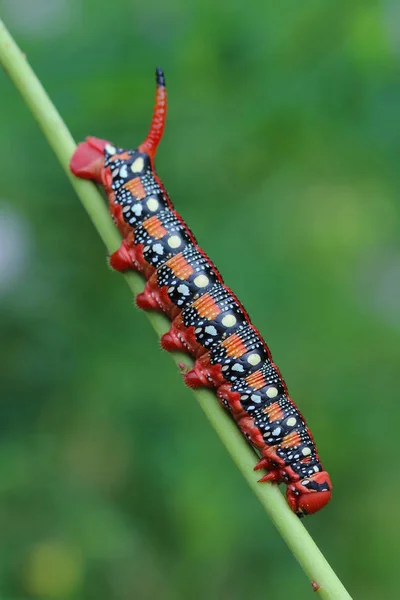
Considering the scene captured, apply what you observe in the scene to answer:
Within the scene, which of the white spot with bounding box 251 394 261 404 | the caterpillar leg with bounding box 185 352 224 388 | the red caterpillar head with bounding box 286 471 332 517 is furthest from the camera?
the white spot with bounding box 251 394 261 404

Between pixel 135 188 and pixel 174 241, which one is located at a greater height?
pixel 135 188

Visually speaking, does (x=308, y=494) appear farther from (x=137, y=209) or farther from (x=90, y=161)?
(x=90, y=161)

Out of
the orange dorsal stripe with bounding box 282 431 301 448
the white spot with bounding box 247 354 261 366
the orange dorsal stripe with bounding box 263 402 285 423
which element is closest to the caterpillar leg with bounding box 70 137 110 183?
the white spot with bounding box 247 354 261 366

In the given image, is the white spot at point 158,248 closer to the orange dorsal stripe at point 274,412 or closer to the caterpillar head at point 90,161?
the caterpillar head at point 90,161

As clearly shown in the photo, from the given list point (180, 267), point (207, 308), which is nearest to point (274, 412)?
point (207, 308)

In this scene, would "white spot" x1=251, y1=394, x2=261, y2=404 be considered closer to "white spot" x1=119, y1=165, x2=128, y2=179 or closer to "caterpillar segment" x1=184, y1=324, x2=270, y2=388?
"caterpillar segment" x1=184, y1=324, x2=270, y2=388

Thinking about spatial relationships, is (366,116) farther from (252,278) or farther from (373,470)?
(373,470)

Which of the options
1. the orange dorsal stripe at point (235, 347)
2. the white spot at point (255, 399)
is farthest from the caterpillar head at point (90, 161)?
the white spot at point (255, 399)
